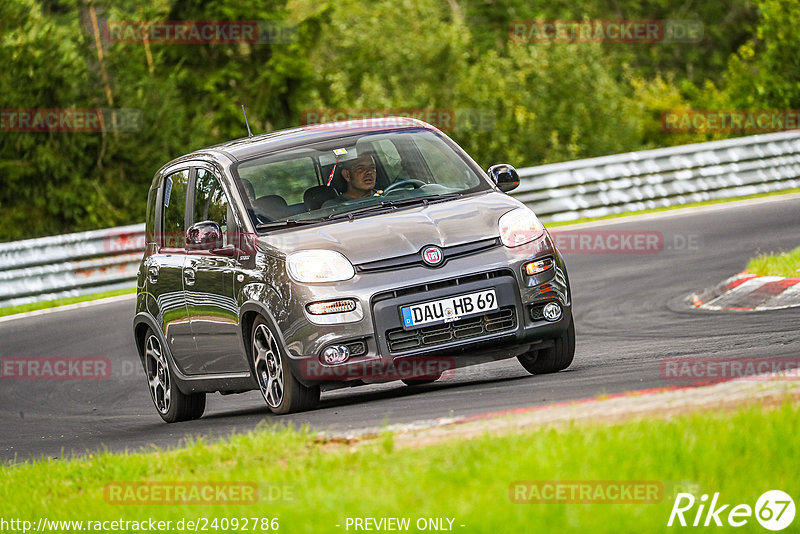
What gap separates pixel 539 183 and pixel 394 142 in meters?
13.2

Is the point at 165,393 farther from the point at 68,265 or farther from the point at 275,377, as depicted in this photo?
the point at 68,265

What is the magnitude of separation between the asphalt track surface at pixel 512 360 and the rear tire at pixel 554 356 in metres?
0.10

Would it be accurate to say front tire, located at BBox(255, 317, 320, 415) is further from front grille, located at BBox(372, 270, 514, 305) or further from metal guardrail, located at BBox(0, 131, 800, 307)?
metal guardrail, located at BBox(0, 131, 800, 307)

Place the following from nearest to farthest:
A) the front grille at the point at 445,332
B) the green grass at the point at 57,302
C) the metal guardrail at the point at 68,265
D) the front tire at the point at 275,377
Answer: the front grille at the point at 445,332 → the front tire at the point at 275,377 → the green grass at the point at 57,302 → the metal guardrail at the point at 68,265

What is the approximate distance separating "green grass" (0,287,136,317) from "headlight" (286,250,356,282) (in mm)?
11742

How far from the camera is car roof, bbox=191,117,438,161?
9.30 meters

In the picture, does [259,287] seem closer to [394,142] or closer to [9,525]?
[394,142]

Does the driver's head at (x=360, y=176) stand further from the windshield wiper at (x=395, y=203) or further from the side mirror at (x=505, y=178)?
the side mirror at (x=505, y=178)

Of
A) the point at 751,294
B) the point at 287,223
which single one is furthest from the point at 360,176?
the point at 751,294

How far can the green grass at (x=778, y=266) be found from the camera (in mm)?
11905

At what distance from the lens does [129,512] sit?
18.9 ft

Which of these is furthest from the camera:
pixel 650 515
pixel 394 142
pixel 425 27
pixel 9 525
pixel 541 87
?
pixel 425 27

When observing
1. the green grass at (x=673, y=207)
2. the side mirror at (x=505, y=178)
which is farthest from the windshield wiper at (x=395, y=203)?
the green grass at (x=673, y=207)

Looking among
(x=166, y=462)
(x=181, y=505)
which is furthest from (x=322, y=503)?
(x=166, y=462)
